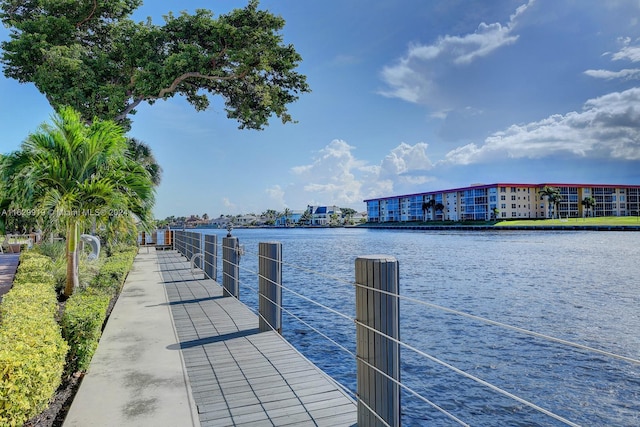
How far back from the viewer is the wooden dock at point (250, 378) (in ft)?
12.0

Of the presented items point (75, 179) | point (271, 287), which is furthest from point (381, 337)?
point (75, 179)

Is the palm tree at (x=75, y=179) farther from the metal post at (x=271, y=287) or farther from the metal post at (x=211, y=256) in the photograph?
the metal post at (x=271, y=287)

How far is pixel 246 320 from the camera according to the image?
6.95 m

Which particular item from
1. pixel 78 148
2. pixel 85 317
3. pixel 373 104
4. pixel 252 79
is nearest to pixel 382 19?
pixel 373 104

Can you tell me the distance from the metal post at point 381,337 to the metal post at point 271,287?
9.58ft

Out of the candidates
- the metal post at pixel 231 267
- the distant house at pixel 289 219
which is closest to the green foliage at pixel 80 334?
the metal post at pixel 231 267

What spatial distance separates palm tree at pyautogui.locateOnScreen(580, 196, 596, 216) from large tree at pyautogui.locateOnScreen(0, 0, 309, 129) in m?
109

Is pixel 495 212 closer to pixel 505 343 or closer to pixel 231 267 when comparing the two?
pixel 505 343

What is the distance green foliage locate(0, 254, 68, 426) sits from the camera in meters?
2.79

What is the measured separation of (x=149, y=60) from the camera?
53.2 ft

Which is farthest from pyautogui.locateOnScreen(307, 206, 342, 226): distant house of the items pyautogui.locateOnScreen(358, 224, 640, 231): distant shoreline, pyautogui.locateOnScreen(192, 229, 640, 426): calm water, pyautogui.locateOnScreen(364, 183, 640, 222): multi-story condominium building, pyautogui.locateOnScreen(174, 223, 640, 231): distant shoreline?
pyautogui.locateOnScreen(192, 229, 640, 426): calm water

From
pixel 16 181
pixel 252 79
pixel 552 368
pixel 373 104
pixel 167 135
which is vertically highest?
pixel 373 104

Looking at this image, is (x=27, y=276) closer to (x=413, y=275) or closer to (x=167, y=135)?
(x=167, y=135)

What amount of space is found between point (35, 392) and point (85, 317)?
1.77 meters
